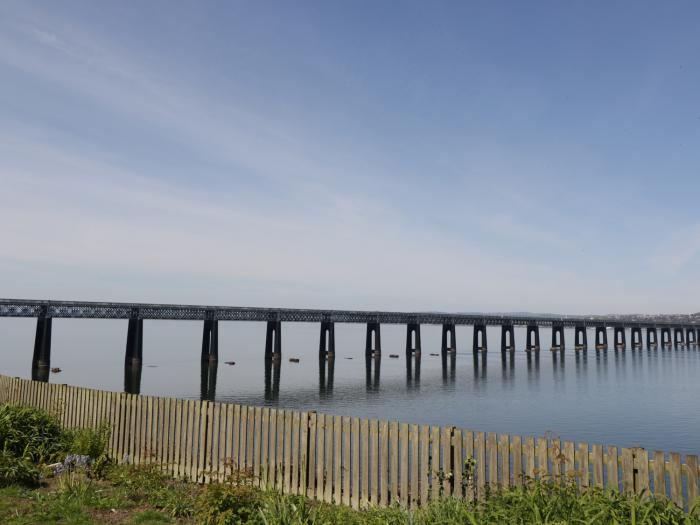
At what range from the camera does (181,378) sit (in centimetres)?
6231

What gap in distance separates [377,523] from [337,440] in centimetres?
324

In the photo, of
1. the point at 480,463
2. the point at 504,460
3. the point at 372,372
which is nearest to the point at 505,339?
the point at 372,372

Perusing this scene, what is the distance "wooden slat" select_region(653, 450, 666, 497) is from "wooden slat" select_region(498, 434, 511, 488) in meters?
2.38

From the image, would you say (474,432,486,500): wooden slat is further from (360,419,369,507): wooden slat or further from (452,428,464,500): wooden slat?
(360,419,369,507): wooden slat

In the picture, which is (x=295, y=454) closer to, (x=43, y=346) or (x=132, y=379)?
(x=132, y=379)

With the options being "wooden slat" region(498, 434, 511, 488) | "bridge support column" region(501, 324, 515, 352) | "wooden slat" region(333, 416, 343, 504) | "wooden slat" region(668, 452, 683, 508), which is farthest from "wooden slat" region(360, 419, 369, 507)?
"bridge support column" region(501, 324, 515, 352)

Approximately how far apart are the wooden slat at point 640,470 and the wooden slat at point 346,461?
557 cm

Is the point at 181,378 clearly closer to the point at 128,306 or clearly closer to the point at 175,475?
the point at 128,306

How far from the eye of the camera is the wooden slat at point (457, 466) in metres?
10.7

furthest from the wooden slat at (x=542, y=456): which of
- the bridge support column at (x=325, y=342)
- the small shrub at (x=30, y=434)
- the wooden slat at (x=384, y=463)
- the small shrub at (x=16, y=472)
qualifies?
the bridge support column at (x=325, y=342)

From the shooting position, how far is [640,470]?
9.05 meters

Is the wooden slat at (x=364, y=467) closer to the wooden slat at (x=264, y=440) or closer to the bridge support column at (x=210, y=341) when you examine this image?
the wooden slat at (x=264, y=440)

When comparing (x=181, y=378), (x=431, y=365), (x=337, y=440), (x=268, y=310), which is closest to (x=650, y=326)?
(x=431, y=365)

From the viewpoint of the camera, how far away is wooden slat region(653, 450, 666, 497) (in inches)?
336
